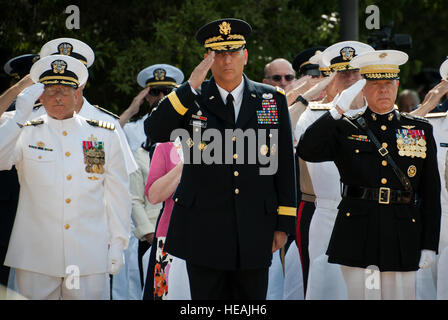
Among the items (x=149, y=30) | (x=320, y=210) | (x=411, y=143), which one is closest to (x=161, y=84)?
(x=320, y=210)

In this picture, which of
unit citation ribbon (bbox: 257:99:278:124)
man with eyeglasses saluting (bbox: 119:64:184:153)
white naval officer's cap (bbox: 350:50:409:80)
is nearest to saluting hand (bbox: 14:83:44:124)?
unit citation ribbon (bbox: 257:99:278:124)

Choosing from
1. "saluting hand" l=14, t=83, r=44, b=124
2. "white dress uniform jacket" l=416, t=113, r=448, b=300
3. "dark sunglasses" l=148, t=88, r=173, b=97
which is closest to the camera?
"saluting hand" l=14, t=83, r=44, b=124

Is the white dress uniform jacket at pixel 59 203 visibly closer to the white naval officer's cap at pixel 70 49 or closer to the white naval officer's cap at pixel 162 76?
the white naval officer's cap at pixel 70 49

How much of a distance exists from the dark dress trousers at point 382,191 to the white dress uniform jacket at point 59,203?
1.41 metres

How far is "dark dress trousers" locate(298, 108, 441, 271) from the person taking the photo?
5492 millimetres

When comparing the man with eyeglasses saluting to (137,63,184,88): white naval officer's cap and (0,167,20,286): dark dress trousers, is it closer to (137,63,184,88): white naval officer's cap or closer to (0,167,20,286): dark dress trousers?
(137,63,184,88): white naval officer's cap

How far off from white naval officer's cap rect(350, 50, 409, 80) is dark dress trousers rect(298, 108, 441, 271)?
0.26m

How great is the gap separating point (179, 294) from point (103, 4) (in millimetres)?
6001

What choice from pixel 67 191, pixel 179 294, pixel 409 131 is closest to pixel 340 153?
pixel 409 131

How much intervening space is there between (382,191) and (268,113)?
91cm

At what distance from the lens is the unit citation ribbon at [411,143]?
5590 millimetres

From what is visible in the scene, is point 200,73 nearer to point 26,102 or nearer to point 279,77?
point 26,102

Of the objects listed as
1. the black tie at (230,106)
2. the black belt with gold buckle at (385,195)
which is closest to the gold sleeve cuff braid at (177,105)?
the black tie at (230,106)

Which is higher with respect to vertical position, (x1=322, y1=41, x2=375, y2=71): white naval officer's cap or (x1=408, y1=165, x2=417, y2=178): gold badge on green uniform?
(x1=322, y1=41, x2=375, y2=71): white naval officer's cap
